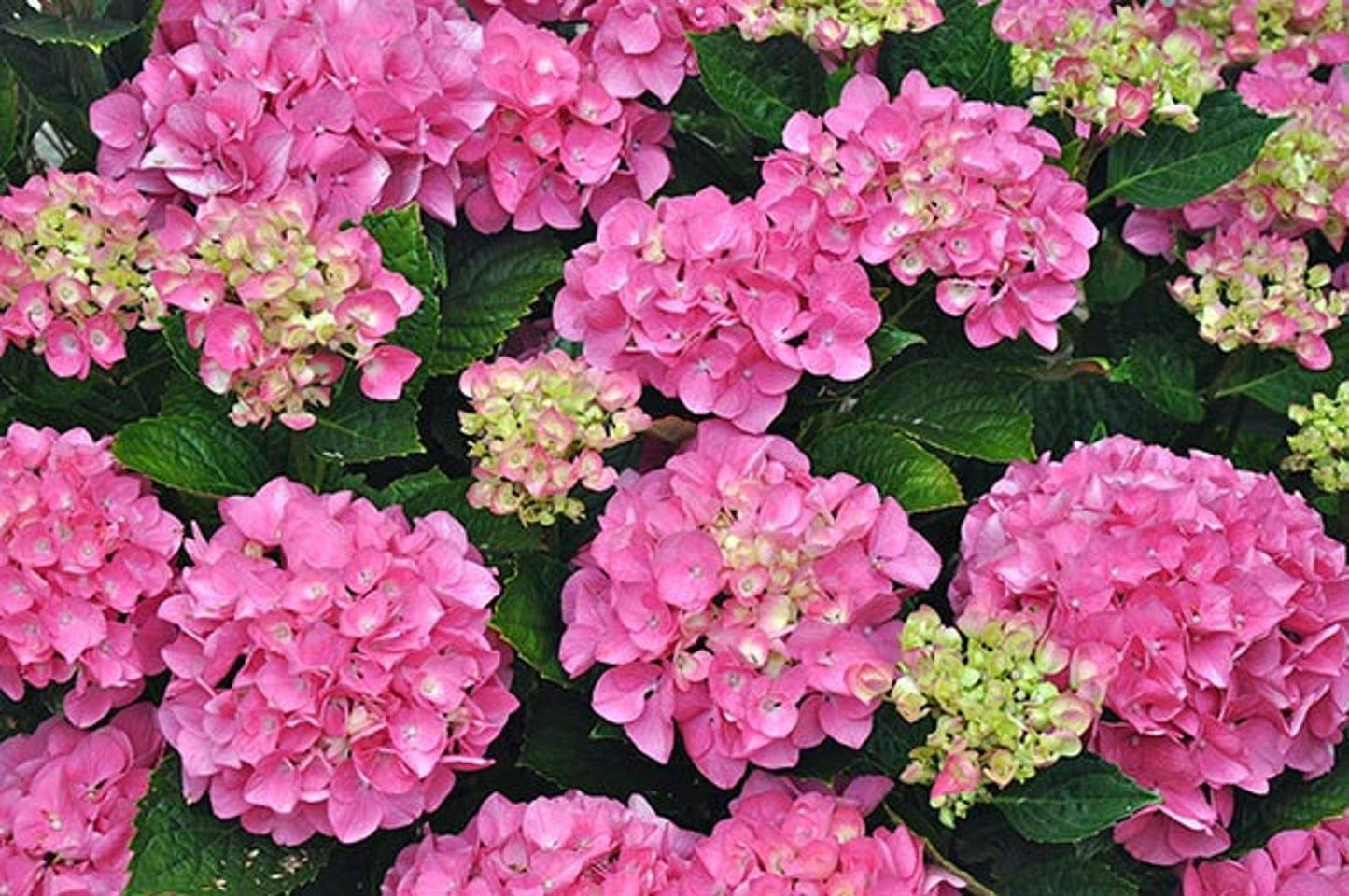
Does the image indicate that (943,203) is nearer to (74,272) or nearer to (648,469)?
(648,469)

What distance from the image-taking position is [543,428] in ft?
3.37

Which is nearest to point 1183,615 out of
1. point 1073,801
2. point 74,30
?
point 1073,801

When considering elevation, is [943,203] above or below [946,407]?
above

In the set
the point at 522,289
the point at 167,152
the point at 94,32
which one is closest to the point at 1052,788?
the point at 522,289

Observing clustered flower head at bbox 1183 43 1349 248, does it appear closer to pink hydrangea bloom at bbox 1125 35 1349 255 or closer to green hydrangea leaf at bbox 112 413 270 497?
pink hydrangea bloom at bbox 1125 35 1349 255

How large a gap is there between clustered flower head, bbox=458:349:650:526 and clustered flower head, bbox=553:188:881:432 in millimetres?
50

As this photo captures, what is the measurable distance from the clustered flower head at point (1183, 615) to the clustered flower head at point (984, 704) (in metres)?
0.03

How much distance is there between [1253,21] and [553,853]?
92 cm

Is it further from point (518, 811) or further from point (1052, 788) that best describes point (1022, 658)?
point (518, 811)

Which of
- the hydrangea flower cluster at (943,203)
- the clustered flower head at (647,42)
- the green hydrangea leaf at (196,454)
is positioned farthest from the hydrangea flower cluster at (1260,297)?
the green hydrangea leaf at (196,454)

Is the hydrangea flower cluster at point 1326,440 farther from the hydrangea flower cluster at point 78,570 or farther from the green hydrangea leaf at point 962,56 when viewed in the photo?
the hydrangea flower cluster at point 78,570

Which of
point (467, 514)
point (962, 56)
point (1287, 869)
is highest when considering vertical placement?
point (962, 56)

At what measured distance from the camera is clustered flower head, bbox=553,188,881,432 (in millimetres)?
1108

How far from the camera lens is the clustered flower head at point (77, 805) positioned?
1067mm
